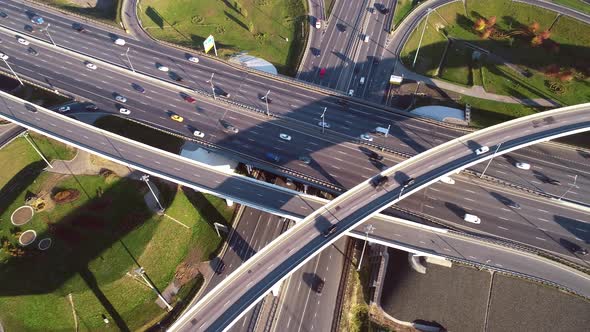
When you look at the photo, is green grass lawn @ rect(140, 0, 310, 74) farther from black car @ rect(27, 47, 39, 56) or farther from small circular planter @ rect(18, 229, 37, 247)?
small circular planter @ rect(18, 229, 37, 247)

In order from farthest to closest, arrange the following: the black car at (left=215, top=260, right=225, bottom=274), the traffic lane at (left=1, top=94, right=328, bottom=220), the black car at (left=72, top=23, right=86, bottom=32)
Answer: the black car at (left=72, top=23, right=86, bottom=32) < the black car at (left=215, top=260, right=225, bottom=274) < the traffic lane at (left=1, top=94, right=328, bottom=220)

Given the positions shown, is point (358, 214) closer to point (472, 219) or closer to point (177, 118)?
point (472, 219)

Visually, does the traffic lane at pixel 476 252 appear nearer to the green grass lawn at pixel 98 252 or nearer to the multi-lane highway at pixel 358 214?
the multi-lane highway at pixel 358 214

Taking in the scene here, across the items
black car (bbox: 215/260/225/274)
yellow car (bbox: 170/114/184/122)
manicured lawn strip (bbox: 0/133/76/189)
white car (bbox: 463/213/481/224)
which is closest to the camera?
white car (bbox: 463/213/481/224)

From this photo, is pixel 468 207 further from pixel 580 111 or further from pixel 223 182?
pixel 223 182

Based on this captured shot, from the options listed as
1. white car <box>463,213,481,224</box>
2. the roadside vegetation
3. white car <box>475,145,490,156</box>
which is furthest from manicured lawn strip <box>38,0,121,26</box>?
white car <box>463,213,481,224</box>

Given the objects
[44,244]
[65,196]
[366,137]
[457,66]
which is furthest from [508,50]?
[44,244]

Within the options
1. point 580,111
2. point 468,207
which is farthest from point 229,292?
point 580,111

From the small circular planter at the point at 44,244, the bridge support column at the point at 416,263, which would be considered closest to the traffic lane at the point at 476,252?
the bridge support column at the point at 416,263
